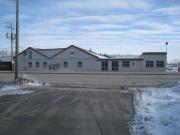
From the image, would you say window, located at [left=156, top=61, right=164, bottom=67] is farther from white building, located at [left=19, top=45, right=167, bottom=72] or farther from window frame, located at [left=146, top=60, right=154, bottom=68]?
window frame, located at [left=146, top=60, right=154, bottom=68]

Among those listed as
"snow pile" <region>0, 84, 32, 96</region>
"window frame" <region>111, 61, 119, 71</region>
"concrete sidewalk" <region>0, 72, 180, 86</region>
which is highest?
"window frame" <region>111, 61, 119, 71</region>

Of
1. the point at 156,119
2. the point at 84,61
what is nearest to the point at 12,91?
the point at 156,119

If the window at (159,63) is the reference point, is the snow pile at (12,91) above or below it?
below

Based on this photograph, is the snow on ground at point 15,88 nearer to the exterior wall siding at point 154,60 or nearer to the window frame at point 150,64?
the exterior wall siding at point 154,60

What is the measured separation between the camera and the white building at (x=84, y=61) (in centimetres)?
6756

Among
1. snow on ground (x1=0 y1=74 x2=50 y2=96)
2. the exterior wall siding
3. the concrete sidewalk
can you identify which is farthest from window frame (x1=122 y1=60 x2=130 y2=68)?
snow on ground (x1=0 y1=74 x2=50 y2=96)

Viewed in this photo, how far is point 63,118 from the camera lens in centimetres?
1109

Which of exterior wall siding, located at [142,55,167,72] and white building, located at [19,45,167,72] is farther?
white building, located at [19,45,167,72]

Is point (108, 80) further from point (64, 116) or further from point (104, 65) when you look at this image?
point (104, 65)

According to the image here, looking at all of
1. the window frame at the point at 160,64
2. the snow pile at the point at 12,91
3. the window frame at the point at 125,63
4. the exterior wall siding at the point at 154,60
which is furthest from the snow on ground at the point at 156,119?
the window frame at the point at 125,63

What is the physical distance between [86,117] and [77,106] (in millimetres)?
2388

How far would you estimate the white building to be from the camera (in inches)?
2660

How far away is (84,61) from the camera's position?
72.6 metres

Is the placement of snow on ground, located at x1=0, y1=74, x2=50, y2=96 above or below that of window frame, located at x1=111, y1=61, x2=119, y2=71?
below
